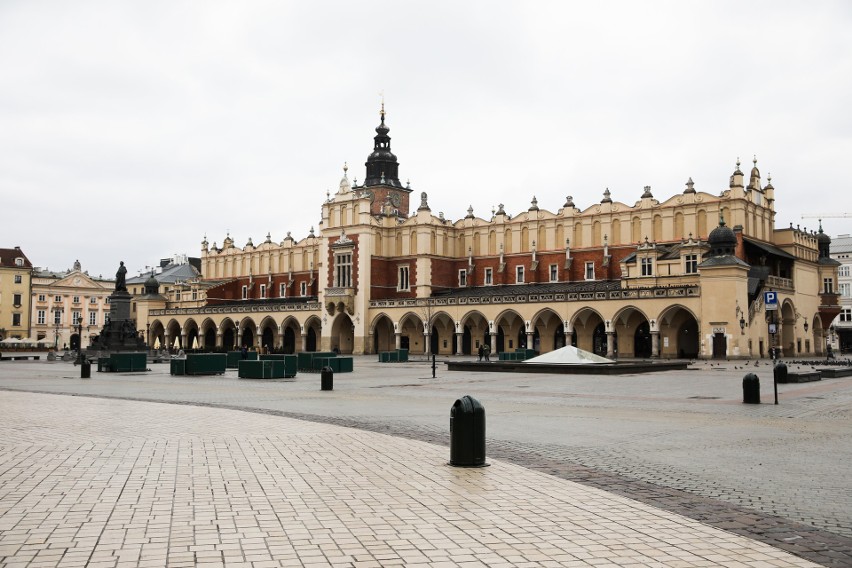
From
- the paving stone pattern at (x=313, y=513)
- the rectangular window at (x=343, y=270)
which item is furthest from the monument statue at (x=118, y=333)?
the paving stone pattern at (x=313, y=513)

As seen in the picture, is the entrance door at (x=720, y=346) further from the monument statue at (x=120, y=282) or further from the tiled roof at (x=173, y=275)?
the tiled roof at (x=173, y=275)

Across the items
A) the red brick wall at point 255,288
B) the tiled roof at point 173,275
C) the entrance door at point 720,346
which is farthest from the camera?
the tiled roof at point 173,275

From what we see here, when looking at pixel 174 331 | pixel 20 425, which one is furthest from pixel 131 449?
pixel 174 331

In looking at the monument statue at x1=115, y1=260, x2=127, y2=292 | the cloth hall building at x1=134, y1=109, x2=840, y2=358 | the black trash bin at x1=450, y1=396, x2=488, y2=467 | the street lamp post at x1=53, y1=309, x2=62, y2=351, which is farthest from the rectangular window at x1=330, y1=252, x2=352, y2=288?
the black trash bin at x1=450, y1=396, x2=488, y2=467

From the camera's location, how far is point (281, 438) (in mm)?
13523

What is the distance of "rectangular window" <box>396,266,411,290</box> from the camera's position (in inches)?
3063

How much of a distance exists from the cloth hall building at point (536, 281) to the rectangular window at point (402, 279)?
12cm

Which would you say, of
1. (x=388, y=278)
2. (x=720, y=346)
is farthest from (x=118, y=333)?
(x=720, y=346)

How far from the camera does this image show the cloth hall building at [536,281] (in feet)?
186

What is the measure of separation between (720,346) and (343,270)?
3759 centimetres

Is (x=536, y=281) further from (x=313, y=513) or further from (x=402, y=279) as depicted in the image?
(x=313, y=513)

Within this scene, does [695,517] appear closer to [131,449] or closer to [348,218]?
[131,449]

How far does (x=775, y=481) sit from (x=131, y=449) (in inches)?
356

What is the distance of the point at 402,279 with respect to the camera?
257 feet
